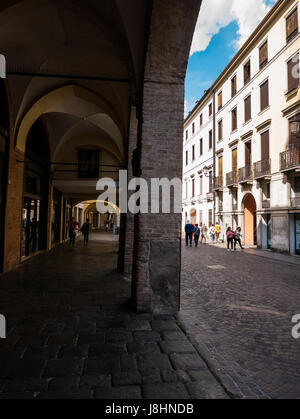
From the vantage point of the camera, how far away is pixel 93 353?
2.80 meters

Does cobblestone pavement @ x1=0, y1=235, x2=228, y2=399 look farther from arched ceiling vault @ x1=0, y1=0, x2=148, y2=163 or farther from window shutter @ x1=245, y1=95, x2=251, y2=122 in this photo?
window shutter @ x1=245, y1=95, x2=251, y2=122

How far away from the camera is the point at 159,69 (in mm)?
4344

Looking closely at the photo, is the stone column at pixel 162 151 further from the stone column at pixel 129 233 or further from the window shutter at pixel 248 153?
the window shutter at pixel 248 153

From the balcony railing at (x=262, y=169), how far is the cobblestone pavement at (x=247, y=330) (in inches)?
374

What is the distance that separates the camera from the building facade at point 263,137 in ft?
43.3

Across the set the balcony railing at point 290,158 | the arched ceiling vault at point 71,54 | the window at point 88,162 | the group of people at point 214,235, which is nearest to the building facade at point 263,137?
the balcony railing at point 290,158

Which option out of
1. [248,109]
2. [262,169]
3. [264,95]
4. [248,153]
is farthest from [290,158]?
[248,109]

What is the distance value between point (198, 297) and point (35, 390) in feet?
11.8

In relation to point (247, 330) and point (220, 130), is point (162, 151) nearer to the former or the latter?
point (247, 330)

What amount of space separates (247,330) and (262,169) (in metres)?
13.7

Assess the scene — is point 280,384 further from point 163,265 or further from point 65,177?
point 65,177

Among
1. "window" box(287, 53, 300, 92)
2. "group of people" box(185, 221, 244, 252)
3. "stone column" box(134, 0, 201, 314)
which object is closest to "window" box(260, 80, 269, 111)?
"window" box(287, 53, 300, 92)
